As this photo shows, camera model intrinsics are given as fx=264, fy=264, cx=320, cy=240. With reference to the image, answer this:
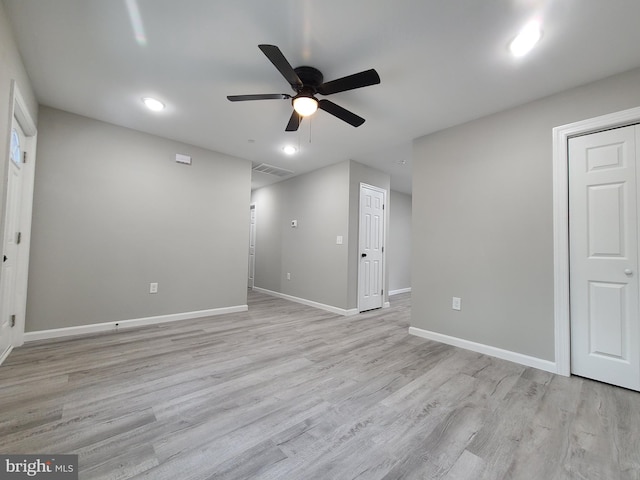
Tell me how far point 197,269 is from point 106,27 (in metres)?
2.95

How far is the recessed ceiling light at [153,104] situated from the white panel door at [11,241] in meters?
1.07

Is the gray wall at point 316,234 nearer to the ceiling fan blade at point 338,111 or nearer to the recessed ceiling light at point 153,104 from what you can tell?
the ceiling fan blade at point 338,111

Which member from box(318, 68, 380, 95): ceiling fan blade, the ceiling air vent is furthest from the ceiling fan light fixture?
the ceiling air vent

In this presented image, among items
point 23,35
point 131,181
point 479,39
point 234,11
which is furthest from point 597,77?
point 131,181

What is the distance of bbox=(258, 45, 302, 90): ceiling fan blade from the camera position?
1647 millimetres

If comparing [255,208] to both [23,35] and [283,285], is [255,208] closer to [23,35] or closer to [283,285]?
[283,285]

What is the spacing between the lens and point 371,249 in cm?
476

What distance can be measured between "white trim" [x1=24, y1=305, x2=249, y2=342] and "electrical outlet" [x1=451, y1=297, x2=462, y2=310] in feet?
10.6

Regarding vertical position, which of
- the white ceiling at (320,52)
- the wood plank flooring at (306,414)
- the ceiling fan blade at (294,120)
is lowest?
the wood plank flooring at (306,414)

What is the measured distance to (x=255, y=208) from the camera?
669 centimetres

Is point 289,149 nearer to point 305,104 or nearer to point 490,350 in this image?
point 305,104

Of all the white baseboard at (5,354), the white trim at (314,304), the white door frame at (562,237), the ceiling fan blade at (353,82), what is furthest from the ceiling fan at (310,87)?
the white baseboard at (5,354)

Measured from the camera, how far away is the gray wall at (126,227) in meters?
2.98

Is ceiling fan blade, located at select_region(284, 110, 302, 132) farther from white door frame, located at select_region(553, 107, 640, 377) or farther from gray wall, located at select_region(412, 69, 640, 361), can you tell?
white door frame, located at select_region(553, 107, 640, 377)
